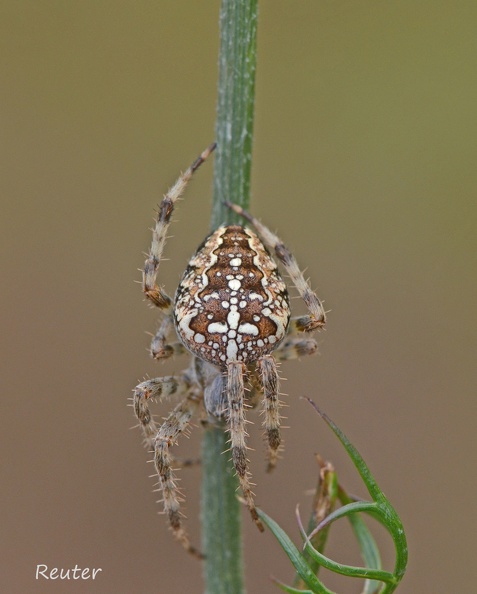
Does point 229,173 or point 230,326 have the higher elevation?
point 229,173

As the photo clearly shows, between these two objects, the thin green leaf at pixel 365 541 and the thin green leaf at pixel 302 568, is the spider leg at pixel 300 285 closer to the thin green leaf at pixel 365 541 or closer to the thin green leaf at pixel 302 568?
the thin green leaf at pixel 365 541

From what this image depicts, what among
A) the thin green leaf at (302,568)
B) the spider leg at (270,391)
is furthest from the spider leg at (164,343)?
the thin green leaf at (302,568)

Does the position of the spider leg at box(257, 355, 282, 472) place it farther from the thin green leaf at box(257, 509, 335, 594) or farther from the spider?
the thin green leaf at box(257, 509, 335, 594)

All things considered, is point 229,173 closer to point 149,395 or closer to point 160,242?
point 160,242

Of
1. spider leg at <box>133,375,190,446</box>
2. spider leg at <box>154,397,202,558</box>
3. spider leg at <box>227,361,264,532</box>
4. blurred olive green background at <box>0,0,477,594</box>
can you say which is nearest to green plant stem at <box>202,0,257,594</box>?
spider leg at <box>227,361,264,532</box>

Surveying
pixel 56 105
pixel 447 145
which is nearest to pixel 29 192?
pixel 56 105

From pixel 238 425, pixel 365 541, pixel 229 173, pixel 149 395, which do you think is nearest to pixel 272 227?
pixel 149 395
